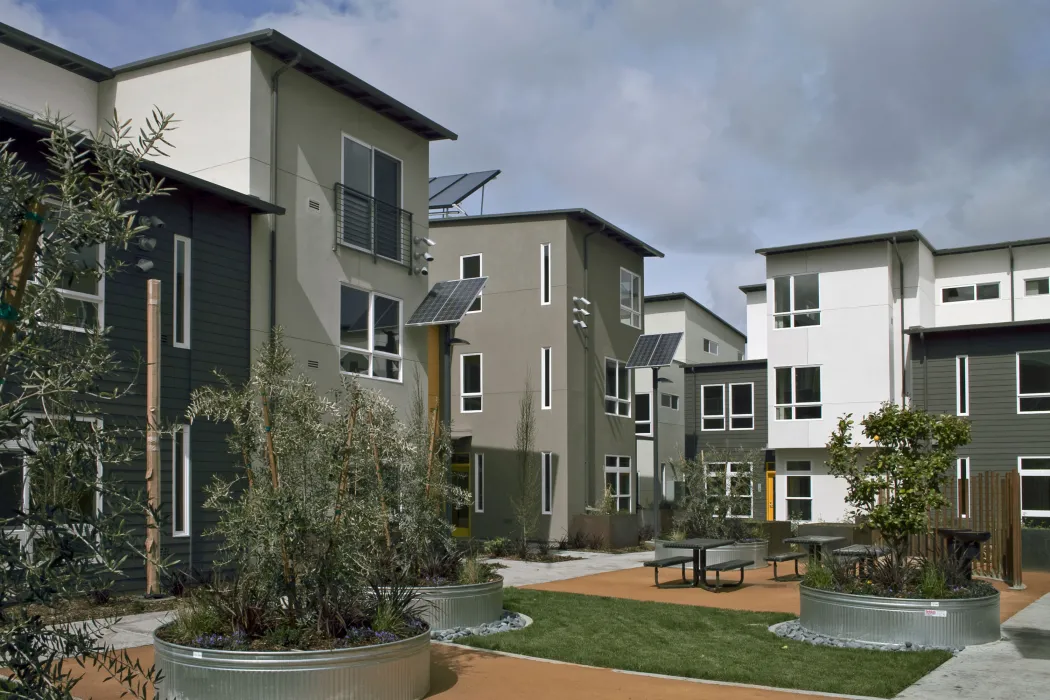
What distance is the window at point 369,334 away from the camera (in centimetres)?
1864

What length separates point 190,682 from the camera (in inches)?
305

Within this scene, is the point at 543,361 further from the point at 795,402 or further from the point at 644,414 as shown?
the point at 644,414

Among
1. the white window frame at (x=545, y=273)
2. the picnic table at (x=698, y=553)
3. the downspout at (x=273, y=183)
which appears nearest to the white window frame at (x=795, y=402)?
Answer: the white window frame at (x=545, y=273)

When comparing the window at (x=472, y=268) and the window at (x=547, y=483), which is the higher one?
the window at (x=472, y=268)

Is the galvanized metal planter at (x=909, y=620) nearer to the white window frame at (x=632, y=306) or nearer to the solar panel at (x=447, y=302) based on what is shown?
the solar panel at (x=447, y=302)

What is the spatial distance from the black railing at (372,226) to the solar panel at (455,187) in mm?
7321

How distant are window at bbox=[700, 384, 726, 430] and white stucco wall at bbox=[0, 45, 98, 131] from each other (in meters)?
24.7

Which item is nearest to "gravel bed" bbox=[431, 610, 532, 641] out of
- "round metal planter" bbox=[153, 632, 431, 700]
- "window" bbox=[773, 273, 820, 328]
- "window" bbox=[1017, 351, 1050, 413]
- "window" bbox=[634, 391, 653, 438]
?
"round metal planter" bbox=[153, 632, 431, 700]

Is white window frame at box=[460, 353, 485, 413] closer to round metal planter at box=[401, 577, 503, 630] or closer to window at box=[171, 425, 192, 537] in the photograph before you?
window at box=[171, 425, 192, 537]

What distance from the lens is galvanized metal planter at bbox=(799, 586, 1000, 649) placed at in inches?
440

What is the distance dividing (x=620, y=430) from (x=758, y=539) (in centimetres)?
853

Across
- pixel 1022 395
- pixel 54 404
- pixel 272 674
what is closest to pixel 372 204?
pixel 272 674

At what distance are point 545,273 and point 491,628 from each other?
16786mm

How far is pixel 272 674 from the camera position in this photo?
7641 mm
